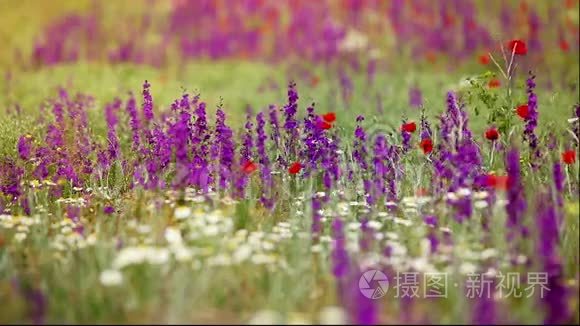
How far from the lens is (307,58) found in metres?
15.7

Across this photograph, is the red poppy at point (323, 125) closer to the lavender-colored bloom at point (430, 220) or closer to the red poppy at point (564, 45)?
the lavender-colored bloom at point (430, 220)

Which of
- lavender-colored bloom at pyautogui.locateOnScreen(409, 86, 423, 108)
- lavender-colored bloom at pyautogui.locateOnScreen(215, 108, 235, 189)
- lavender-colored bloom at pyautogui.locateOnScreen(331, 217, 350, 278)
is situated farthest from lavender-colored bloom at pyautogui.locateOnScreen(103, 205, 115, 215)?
lavender-colored bloom at pyautogui.locateOnScreen(409, 86, 423, 108)

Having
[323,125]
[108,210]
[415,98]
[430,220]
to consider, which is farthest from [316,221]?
[415,98]

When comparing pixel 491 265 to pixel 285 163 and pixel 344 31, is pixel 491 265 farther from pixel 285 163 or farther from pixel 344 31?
pixel 344 31

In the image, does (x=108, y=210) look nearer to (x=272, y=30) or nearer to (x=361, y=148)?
(x=361, y=148)

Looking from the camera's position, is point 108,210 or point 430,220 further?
point 108,210

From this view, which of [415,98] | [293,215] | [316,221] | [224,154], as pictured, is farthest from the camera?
[415,98]

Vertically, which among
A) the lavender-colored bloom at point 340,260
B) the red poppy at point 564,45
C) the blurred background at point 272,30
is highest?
the blurred background at point 272,30

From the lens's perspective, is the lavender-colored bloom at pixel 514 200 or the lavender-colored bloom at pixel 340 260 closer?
the lavender-colored bloom at pixel 340 260

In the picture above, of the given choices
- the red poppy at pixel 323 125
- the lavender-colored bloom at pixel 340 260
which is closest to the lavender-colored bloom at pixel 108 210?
the red poppy at pixel 323 125

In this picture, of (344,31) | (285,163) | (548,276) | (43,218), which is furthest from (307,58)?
(548,276)

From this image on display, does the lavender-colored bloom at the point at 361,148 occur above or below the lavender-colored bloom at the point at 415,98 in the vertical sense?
below

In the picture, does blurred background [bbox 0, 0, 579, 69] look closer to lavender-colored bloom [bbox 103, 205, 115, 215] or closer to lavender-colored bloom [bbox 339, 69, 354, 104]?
lavender-colored bloom [bbox 339, 69, 354, 104]

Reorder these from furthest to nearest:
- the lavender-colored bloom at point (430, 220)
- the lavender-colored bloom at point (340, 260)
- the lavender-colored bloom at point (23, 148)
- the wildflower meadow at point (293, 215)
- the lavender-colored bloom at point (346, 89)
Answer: the lavender-colored bloom at point (346, 89) < the lavender-colored bloom at point (23, 148) < the lavender-colored bloom at point (430, 220) < the lavender-colored bloom at point (340, 260) < the wildflower meadow at point (293, 215)
